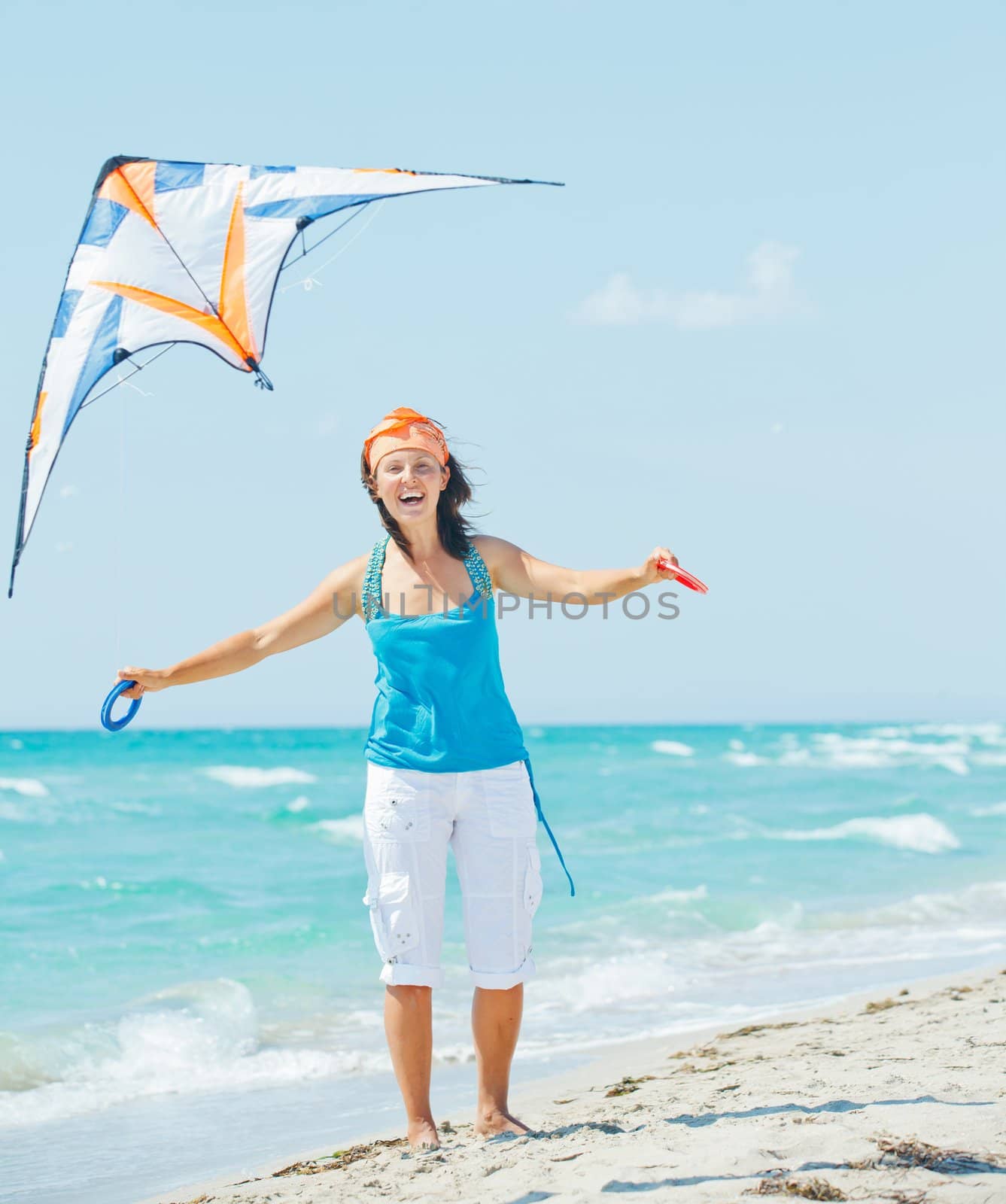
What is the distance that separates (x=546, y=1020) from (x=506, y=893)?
11.3 ft

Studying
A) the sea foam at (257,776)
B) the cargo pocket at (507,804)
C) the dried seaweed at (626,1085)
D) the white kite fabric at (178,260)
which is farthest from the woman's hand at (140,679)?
the sea foam at (257,776)

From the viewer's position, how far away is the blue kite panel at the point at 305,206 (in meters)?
3.75

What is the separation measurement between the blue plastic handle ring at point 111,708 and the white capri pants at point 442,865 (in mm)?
693

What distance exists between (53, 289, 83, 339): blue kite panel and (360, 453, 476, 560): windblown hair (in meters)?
0.95

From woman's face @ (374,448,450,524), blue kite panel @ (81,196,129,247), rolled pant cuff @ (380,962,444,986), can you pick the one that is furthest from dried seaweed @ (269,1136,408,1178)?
blue kite panel @ (81,196,129,247)

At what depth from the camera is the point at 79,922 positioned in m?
10.1

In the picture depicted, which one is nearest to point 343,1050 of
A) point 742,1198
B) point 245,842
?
point 742,1198

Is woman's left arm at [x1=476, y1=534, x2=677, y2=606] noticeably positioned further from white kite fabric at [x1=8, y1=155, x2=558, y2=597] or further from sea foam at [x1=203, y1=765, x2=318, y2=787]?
sea foam at [x1=203, y1=765, x2=318, y2=787]

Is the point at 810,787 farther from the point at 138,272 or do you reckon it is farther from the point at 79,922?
the point at 138,272

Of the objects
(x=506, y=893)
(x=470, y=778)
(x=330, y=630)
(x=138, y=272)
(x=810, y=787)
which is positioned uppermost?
(x=138, y=272)

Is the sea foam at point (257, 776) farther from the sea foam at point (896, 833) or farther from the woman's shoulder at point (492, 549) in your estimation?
the woman's shoulder at point (492, 549)

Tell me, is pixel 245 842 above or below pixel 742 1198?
below

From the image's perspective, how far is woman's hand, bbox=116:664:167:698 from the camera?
334 centimetres

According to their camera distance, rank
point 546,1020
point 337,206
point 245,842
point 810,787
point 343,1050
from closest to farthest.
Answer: point 337,206
point 343,1050
point 546,1020
point 245,842
point 810,787
